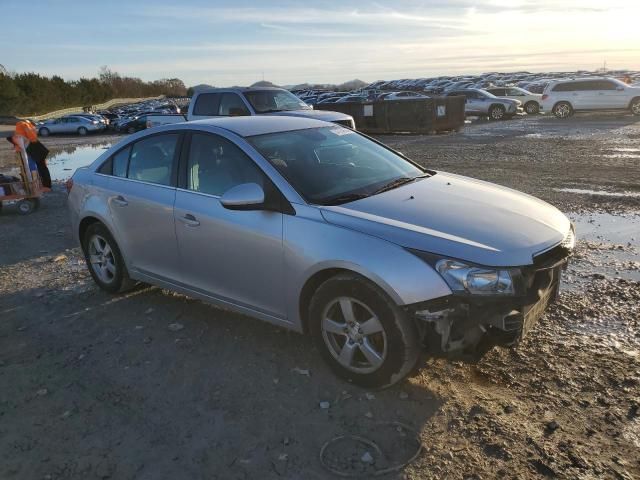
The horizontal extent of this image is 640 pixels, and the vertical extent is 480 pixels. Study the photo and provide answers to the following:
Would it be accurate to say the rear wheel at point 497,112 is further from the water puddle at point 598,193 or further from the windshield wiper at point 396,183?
the windshield wiper at point 396,183

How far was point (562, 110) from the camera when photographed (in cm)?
2611

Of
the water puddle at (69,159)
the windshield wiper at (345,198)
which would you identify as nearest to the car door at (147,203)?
the windshield wiper at (345,198)

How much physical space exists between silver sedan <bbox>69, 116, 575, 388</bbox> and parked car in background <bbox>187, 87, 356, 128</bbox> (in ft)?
23.3

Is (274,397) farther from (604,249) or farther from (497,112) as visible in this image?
(497,112)

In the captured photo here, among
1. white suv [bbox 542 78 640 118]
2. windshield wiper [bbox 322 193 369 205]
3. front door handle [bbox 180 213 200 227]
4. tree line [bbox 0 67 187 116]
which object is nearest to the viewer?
windshield wiper [bbox 322 193 369 205]

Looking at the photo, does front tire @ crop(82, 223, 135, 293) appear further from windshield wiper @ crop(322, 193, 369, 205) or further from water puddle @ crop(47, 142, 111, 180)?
water puddle @ crop(47, 142, 111, 180)

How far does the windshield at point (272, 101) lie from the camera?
40.4 ft

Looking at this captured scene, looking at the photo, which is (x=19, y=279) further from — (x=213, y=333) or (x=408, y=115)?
(x=408, y=115)

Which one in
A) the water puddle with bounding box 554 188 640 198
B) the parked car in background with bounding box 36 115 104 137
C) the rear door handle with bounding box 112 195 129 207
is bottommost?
the water puddle with bounding box 554 188 640 198

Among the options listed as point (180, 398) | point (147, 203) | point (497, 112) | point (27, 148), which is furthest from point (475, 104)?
point (180, 398)

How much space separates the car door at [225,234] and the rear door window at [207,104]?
28.0ft

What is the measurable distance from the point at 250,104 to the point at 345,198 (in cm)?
881

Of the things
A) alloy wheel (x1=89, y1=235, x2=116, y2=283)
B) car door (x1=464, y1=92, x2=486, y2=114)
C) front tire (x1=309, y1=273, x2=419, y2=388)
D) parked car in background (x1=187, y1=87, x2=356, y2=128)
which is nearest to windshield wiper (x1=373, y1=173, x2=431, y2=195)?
front tire (x1=309, y1=273, x2=419, y2=388)

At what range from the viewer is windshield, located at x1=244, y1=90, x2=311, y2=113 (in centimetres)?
1230
